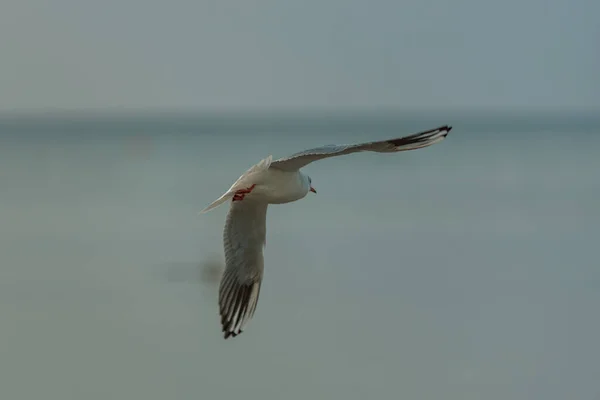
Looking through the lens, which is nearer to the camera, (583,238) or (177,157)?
(583,238)

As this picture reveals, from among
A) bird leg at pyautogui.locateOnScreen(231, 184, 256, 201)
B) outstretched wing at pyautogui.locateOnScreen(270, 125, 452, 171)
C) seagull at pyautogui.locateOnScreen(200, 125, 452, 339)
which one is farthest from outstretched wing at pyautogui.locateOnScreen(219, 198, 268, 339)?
outstretched wing at pyautogui.locateOnScreen(270, 125, 452, 171)

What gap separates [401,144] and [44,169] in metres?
13.7

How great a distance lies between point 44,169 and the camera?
1838cm

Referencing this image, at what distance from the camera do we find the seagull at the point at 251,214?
214 inches

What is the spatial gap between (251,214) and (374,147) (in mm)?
1010

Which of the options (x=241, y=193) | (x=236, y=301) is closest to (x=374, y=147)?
(x=241, y=193)

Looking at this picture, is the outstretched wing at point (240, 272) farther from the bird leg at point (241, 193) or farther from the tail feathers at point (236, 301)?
the bird leg at point (241, 193)

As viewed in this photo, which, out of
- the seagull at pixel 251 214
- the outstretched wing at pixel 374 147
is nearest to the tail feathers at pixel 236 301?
the seagull at pixel 251 214

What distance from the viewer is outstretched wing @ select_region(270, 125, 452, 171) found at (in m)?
5.15

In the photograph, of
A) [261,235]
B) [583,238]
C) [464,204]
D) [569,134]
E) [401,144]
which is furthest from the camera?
[569,134]

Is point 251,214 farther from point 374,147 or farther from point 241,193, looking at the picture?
point 374,147

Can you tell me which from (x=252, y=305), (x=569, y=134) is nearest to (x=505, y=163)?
(x=569, y=134)

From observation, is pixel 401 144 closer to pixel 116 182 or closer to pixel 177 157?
pixel 116 182

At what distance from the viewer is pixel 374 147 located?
518 cm
